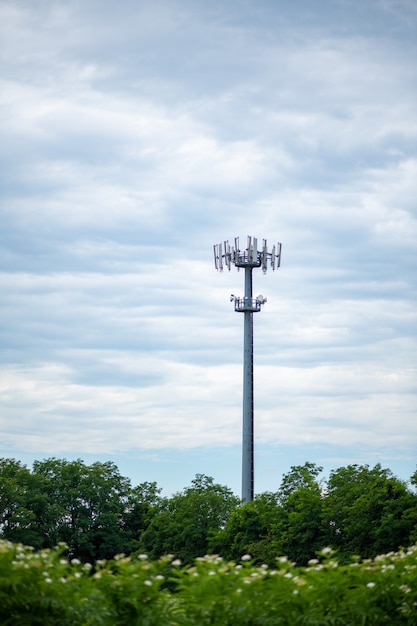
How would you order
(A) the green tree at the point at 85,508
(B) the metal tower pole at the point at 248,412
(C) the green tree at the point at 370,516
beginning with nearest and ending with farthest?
(C) the green tree at the point at 370,516
(A) the green tree at the point at 85,508
(B) the metal tower pole at the point at 248,412

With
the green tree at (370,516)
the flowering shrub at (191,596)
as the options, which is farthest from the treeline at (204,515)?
the flowering shrub at (191,596)

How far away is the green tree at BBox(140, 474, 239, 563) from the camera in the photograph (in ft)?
169

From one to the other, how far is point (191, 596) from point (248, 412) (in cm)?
4981

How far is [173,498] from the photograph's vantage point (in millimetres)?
58594

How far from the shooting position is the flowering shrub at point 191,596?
1208 cm

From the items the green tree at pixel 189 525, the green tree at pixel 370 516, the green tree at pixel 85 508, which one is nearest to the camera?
the green tree at pixel 370 516

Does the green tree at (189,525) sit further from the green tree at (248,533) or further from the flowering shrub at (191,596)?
the flowering shrub at (191,596)

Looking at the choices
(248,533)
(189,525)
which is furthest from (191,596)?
(189,525)

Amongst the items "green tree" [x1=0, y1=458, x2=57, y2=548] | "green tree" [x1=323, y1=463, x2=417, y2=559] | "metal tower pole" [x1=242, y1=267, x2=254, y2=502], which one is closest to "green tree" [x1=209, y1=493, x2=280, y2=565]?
"green tree" [x1=323, y1=463, x2=417, y2=559]

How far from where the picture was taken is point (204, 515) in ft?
173

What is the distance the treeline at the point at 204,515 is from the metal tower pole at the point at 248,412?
9.67ft

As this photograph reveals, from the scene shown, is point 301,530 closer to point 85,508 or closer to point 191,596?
point 85,508

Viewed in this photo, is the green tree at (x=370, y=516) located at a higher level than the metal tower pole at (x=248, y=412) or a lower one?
lower

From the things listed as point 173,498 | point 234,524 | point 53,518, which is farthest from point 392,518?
point 53,518
